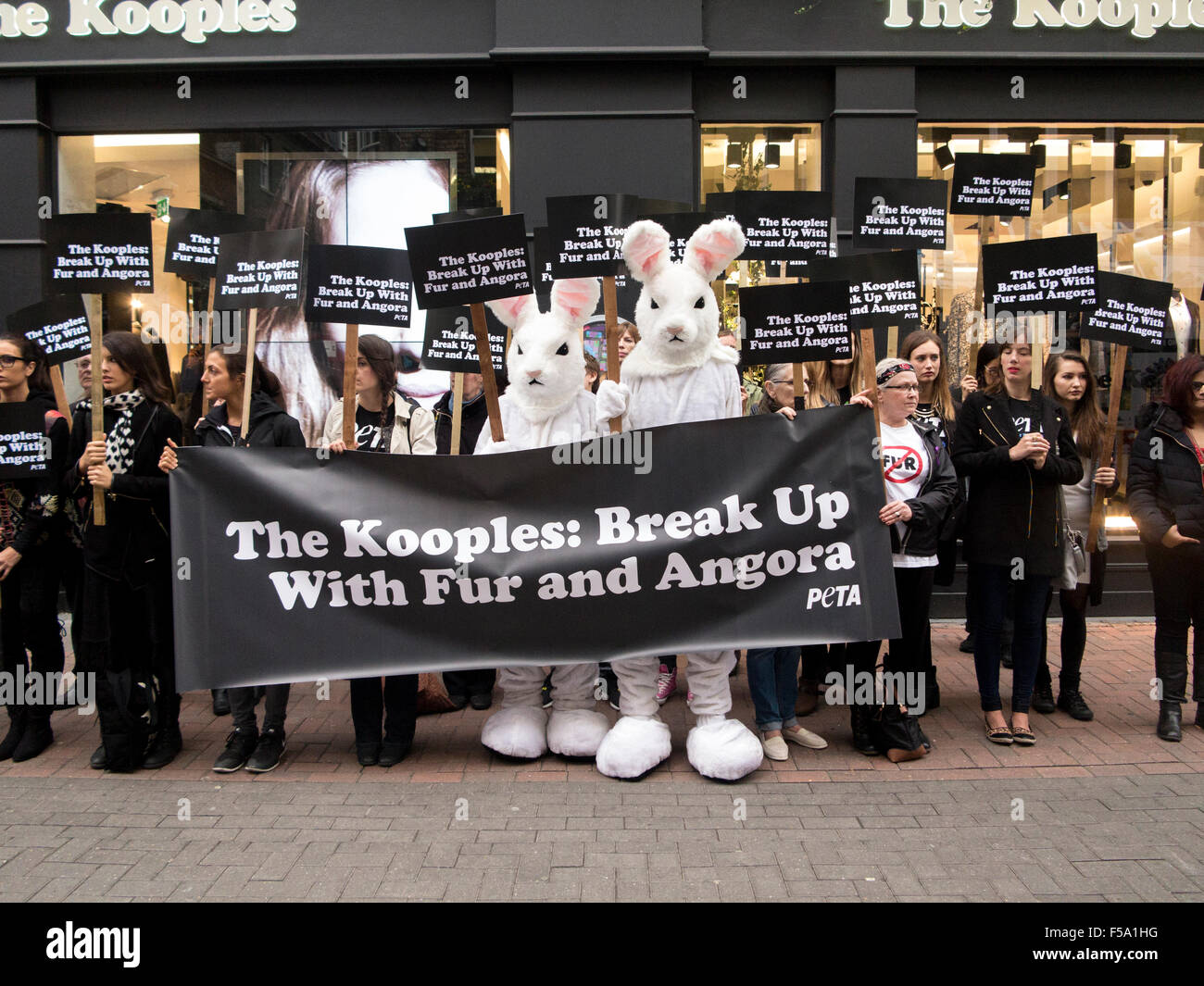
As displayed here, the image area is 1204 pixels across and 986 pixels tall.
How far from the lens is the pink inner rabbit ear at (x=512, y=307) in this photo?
5.17 m

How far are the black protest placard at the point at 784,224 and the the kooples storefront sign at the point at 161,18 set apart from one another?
494 centimetres

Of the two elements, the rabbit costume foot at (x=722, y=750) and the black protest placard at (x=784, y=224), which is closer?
the rabbit costume foot at (x=722, y=750)

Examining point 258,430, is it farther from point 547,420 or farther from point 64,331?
point 547,420

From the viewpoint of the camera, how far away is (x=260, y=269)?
17.6ft

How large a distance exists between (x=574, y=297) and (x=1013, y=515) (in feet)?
8.47

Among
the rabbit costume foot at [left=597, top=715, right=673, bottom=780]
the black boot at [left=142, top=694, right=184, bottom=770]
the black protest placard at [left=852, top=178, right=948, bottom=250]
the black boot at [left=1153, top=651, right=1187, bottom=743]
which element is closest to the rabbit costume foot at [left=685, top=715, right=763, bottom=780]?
the rabbit costume foot at [left=597, top=715, right=673, bottom=780]

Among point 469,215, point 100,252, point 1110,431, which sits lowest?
point 1110,431

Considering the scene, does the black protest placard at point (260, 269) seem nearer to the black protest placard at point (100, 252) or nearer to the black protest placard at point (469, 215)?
the black protest placard at point (100, 252)

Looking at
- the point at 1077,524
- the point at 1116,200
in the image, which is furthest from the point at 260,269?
the point at 1116,200

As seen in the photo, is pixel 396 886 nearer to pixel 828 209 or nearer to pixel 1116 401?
pixel 828 209

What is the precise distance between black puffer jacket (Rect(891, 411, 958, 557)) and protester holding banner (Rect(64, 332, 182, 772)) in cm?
375

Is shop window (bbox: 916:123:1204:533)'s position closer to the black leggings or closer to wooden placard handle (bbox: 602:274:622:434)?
the black leggings

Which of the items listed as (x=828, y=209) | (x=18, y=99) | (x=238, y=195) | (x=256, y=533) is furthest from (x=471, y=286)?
(x=18, y=99)

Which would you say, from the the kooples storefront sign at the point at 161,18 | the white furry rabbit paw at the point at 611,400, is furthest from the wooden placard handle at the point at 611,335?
the the kooples storefront sign at the point at 161,18
